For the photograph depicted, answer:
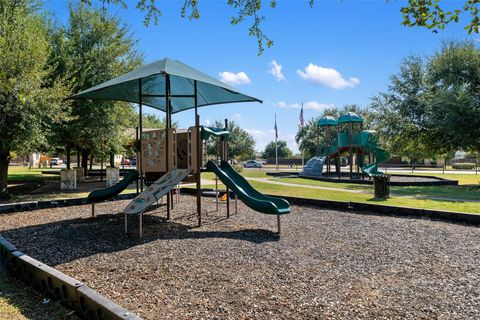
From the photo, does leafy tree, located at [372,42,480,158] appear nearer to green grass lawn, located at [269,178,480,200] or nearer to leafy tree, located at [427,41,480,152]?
leafy tree, located at [427,41,480,152]

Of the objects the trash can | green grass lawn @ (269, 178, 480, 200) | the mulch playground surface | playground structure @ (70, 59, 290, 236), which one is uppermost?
playground structure @ (70, 59, 290, 236)

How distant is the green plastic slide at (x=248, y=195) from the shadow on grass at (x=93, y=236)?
0.51m

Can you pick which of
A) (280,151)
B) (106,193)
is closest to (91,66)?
(106,193)

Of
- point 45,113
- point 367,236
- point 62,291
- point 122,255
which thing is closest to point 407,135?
point 367,236

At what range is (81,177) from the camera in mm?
25328

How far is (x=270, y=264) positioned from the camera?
17.9 feet

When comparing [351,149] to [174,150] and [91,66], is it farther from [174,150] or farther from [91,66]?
[174,150]

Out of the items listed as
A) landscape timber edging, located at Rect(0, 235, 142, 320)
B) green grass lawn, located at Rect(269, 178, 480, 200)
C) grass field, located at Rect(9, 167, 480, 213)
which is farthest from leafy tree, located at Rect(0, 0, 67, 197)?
green grass lawn, located at Rect(269, 178, 480, 200)

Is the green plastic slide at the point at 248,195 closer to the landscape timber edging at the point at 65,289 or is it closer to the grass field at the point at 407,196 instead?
the landscape timber edging at the point at 65,289

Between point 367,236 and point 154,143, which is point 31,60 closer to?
point 154,143

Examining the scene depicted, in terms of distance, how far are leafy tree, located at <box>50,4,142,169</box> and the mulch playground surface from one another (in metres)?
9.21

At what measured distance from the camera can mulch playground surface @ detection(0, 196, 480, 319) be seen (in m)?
3.97

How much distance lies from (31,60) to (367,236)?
1245 centimetres

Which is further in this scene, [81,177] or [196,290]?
[81,177]
